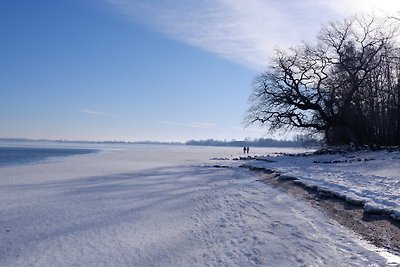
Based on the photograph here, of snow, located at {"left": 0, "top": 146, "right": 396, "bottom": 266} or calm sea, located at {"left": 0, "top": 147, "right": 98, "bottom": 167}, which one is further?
calm sea, located at {"left": 0, "top": 147, "right": 98, "bottom": 167}

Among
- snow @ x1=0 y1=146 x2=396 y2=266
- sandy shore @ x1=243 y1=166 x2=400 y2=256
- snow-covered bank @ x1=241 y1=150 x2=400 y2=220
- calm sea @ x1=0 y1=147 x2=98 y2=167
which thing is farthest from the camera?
calm sea @ x1=0 y1=147 x2=98 y2=167

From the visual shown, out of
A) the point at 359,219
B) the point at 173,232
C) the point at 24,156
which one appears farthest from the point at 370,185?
the point at 24,156

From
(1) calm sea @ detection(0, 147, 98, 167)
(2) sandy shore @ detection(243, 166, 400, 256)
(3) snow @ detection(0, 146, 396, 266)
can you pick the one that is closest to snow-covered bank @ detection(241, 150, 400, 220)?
(2) sandy shore @ detection(243, 166, 400, 256)

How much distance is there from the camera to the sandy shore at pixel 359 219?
290 inches

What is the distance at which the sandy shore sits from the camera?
738 cm

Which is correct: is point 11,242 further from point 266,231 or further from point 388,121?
point 388,121

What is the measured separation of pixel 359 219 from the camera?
928 cm

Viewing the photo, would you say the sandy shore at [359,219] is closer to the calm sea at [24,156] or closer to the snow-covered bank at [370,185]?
the snow-covered bank at [370,185]

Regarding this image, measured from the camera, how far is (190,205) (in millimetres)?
12062

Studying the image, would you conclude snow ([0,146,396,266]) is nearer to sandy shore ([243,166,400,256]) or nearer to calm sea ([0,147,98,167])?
sandy shore ([243,166,400,256])

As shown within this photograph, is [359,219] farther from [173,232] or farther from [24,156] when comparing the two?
[24,156]

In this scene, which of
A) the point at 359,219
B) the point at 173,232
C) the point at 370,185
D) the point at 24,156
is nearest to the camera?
the point at 173,232

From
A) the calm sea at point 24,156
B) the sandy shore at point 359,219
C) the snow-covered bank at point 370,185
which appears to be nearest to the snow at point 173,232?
the sandy shore at point 359,219

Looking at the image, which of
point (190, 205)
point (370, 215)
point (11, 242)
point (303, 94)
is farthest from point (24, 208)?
point (303, 94)
